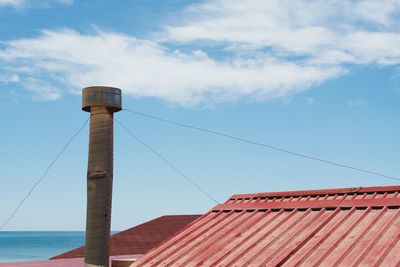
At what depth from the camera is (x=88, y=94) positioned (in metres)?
9.64

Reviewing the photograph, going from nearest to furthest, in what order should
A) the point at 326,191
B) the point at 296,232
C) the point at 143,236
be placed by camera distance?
the point at 296,232 → the point at 326,191 → the point at 143,236

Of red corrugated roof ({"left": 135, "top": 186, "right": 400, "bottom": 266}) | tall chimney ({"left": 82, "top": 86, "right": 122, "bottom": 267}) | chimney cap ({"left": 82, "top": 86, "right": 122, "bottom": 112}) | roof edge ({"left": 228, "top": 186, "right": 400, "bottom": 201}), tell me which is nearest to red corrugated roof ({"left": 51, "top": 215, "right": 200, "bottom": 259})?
roof edge ({"left": 228, "top": 186, "right": 400, "bottom": 201})

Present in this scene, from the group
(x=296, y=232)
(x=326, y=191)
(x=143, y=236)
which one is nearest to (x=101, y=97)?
(x=296, y=232)

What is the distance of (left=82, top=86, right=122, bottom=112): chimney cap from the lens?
9.58 metres

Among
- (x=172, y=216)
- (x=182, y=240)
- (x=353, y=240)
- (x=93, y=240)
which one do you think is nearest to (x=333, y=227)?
(x=353, y=240)

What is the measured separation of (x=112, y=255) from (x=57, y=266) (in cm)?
339

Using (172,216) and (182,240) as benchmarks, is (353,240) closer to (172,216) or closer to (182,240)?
(182,240)

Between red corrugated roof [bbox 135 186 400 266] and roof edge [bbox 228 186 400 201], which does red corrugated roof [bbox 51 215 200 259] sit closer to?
roof edge [bbox 228 186 400 201]

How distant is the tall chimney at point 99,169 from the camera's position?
30.5 ft

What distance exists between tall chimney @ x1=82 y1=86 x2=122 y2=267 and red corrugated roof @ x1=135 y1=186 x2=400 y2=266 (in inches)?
31.3

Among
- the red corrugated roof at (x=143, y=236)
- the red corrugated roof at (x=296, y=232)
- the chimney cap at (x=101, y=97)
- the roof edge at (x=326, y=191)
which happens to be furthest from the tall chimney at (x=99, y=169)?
the red corrugated roof at (x=143, y=236)

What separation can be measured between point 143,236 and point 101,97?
49.8ft

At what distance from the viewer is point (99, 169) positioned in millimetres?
9430

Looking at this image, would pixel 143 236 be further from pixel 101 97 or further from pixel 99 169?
pixel 101 97
